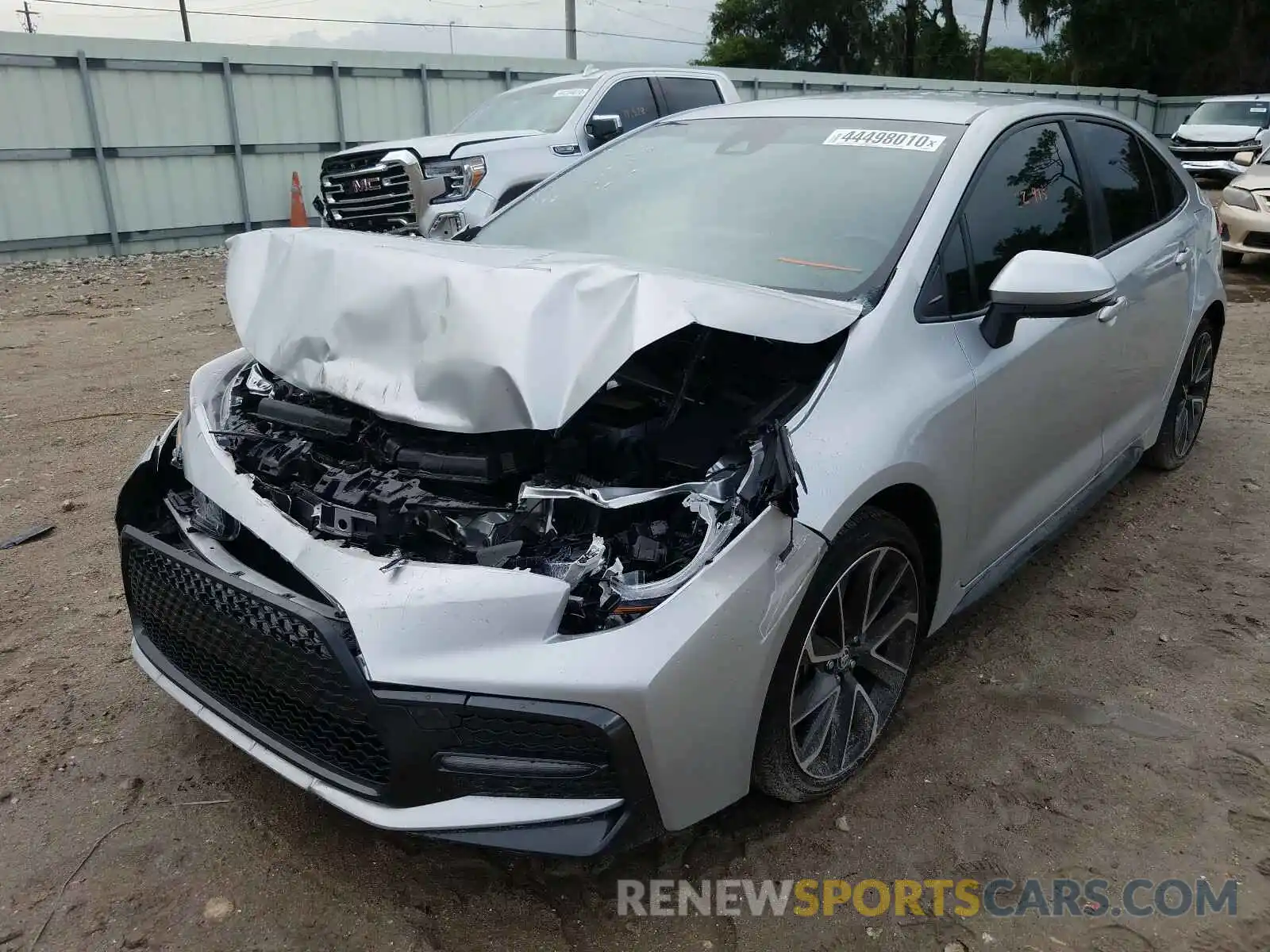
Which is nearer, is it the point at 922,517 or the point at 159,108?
the point at 922,517

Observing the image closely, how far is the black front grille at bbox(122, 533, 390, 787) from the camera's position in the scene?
205cm

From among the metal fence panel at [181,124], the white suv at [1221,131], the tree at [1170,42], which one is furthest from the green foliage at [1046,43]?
the metal fence panel at [181,124]

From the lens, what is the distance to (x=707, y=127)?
12.0 ft

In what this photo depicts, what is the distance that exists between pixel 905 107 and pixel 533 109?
7.50 metres

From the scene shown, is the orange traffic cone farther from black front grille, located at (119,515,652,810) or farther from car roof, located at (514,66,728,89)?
black front grille, located at (119,515,652,810)

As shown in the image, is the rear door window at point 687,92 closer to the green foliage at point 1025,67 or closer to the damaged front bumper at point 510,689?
the damaged front bumper at point 510,689

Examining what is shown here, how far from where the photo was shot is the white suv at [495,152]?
9148 millimetres

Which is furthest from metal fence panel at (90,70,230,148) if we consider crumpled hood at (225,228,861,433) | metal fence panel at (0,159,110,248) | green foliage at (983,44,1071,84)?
green foliage at (983,44,1071,84)

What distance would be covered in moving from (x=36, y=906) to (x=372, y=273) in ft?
5.58

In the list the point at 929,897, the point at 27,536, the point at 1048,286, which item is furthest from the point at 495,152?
the point at 929,897

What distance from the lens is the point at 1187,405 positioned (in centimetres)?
477

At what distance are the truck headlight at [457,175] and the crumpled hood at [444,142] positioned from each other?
11 centimetres

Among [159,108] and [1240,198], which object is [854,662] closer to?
[1240,198]

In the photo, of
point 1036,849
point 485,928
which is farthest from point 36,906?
point 1036,849
